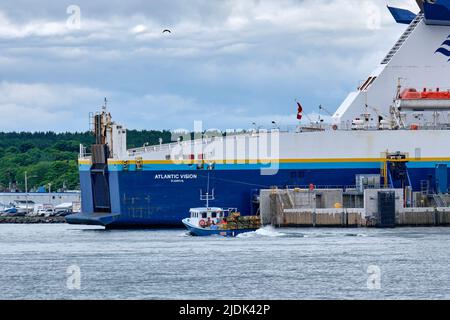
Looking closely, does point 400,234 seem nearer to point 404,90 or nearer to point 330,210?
point 330,210

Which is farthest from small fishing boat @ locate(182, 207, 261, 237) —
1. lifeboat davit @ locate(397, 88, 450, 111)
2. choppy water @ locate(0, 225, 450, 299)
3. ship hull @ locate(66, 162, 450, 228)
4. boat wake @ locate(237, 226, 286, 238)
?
lifeboat davit @ locate(397, 88, 450, 111)

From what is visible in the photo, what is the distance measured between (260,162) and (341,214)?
607 cm

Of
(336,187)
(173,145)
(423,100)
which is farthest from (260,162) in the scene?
(423,100)

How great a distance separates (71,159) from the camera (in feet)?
552

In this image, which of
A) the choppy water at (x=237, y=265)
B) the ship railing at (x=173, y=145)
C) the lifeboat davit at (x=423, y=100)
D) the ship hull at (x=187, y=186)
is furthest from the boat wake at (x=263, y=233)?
the lifeboat davit at (x=423, y=100)

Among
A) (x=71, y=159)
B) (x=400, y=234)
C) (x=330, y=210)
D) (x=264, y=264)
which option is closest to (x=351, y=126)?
(x=330, y=210)

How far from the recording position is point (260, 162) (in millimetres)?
67875

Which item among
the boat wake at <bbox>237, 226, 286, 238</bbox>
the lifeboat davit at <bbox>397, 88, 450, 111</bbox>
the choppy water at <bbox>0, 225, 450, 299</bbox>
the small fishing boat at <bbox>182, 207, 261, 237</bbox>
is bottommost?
the choppy water at <bbox>0, 225, 450, 299</bbox>

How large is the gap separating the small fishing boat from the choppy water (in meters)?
0.57

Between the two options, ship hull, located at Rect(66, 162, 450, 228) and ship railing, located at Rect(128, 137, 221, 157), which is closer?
ship hull, located at Rect(66, 162, 450, 228)

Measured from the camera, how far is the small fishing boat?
2335 inches

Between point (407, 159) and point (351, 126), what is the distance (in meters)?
4.01

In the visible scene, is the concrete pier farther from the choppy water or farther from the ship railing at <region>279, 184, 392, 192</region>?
the ship railing at <region>279, 184, 392, 192</region>

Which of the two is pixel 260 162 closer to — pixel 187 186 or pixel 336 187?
pixel 187 186
